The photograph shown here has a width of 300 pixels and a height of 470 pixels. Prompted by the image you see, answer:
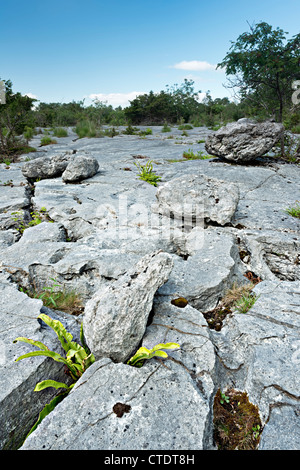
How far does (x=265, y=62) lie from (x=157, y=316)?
1015 cm

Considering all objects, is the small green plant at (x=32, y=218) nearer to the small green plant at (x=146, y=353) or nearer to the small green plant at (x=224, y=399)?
the small green plant at (x=146, y=353)

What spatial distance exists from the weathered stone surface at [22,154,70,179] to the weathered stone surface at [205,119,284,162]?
5033 mm

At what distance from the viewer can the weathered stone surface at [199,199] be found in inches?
181

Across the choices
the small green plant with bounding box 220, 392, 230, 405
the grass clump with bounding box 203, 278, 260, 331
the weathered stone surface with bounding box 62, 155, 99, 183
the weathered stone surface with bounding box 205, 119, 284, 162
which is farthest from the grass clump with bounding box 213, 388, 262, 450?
the weathered stone surface with bounding box 205, 119, 284, 162

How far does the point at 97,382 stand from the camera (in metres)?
2.03

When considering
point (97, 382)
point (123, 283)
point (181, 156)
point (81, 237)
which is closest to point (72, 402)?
point (97, 382)

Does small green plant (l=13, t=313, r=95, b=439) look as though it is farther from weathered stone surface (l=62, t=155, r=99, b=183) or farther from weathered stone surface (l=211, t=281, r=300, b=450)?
weathered stone surface (l=62, t=155, r=99, b=183)

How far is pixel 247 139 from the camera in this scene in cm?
774

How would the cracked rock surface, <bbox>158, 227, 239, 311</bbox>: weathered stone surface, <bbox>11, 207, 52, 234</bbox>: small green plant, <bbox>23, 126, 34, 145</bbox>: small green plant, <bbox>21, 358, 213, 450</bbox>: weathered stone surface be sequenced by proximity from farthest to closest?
<bbox>23, 126, 34, 145</bbox>: small green plant → <bbox>11, 207, 52, 234</bbox>: small green plant → <bbox>158, 227, 239, 311</bbox>: weathered stone surface → the cracked rock surface → <bbox>21, 358, 213, 450</bbox>: weathered stone surface

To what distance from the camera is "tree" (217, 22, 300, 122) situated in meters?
8.84

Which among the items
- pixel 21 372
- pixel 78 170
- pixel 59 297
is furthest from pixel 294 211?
pixel 78 170
